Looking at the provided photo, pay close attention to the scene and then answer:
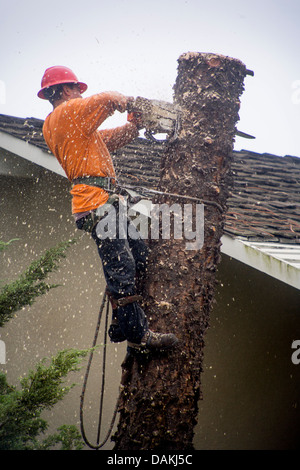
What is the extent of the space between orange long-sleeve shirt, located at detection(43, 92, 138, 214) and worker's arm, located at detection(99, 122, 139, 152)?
0.60 ft

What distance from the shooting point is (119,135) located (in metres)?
3.11

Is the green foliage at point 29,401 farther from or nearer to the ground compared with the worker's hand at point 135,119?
nearer to the ground

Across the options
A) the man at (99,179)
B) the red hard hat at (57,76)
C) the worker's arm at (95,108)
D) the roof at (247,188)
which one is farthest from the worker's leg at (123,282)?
the roof at (247,188)

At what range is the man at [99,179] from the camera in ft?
7.87

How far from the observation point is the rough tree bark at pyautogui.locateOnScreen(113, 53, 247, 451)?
7.47 feet

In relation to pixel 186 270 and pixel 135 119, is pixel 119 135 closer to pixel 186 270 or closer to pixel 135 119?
pixel 135 119

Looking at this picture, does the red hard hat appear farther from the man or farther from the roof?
the roof

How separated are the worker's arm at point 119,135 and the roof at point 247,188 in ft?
3.13

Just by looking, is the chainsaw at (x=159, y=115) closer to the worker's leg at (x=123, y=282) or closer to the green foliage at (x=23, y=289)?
the worker's leg at (x=123, y=282)

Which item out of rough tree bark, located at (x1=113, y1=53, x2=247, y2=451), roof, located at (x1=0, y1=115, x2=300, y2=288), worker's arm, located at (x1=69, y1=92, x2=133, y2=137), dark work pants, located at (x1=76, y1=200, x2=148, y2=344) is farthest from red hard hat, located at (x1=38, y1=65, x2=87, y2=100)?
roof, located at (x1=0, y1=115, x2=300, y2=288)

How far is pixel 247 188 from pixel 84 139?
341 cm

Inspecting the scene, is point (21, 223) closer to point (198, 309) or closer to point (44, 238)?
point (44, 238)

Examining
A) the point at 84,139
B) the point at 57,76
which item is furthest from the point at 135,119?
the point at 57,76

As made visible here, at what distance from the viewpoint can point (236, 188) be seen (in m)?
5.62
